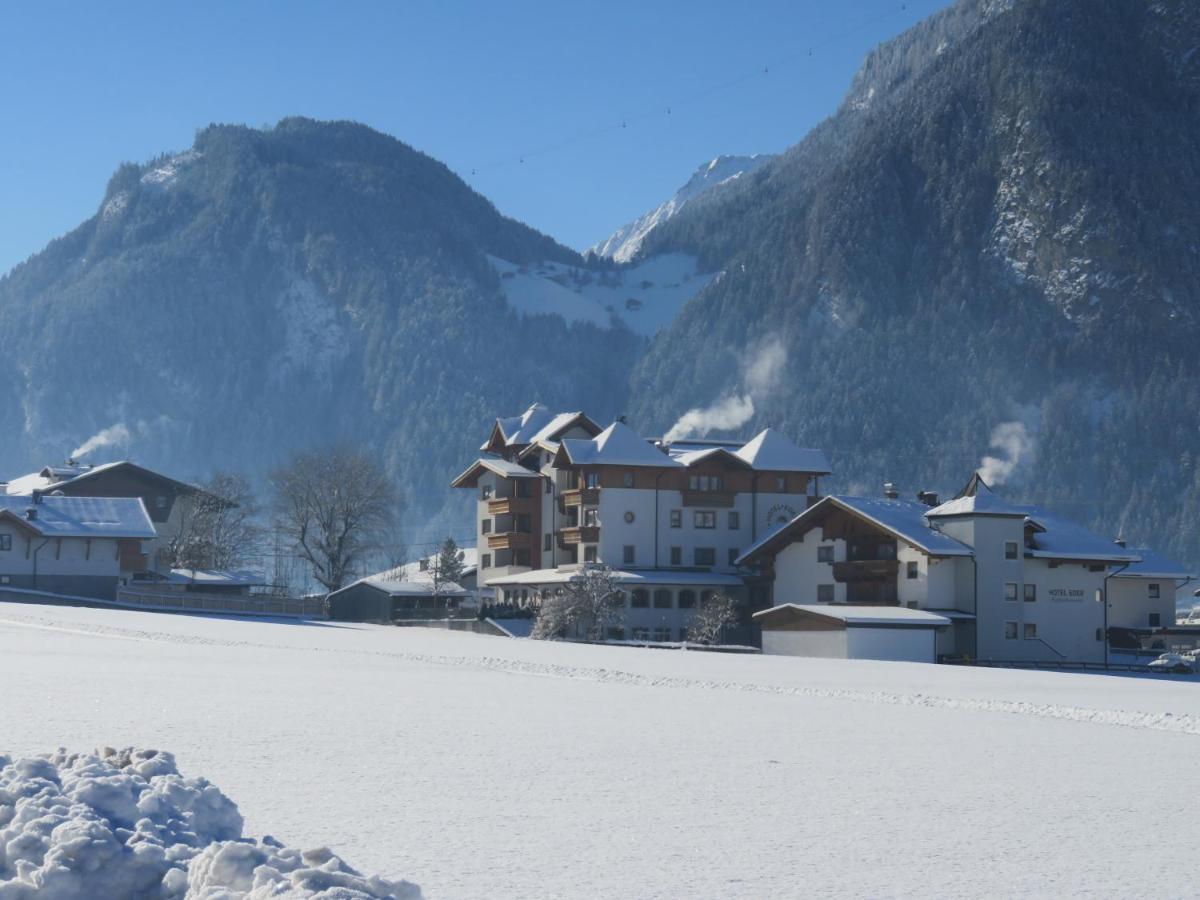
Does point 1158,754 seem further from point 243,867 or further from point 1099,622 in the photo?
point 1099,622

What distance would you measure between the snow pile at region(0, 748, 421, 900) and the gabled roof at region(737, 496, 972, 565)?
6545 centimetres

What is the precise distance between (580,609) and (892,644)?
1685 centimetres

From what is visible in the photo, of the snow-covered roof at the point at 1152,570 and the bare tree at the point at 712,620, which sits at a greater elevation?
the snow-covered roof at the point at 1152,570

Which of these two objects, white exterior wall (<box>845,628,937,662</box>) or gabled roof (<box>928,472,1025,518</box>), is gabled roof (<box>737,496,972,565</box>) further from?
white exterior wall (<box>845,628,937,662</box>)

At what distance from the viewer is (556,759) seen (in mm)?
18547

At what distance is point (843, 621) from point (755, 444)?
91.7 feet

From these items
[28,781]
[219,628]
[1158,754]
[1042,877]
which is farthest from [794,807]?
[219,628]

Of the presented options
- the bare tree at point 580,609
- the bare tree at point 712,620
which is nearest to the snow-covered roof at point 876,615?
the bare tree at point 712,620

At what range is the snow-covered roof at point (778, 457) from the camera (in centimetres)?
9350

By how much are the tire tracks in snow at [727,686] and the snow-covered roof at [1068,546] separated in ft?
125

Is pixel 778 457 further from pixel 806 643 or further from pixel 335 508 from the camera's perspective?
pixel 335 508

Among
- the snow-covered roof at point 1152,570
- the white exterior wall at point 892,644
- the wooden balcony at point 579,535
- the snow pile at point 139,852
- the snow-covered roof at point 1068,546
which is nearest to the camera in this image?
the snow pile at point 139,852

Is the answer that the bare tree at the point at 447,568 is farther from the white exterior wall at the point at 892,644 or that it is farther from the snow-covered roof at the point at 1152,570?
the white exterior wall at the point at 892,644

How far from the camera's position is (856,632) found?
223 ft
